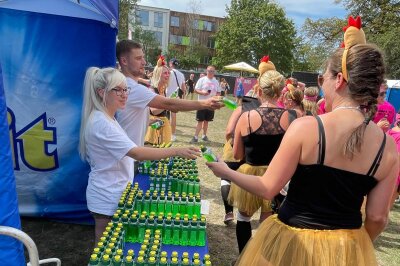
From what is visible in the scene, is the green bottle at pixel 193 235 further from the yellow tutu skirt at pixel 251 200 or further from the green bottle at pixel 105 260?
the yellow tutu skirt at pixel 251 200

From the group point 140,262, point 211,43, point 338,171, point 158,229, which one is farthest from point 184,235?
point 211,43

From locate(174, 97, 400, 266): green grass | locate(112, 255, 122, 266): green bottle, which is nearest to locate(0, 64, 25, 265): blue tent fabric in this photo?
locate(112, 255, 122, 266): green bottle

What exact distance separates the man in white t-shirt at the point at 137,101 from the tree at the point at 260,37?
37.3m

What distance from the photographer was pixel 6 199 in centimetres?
158

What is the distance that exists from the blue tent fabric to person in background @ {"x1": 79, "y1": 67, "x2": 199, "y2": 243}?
73cm

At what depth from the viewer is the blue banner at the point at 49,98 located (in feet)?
11.8

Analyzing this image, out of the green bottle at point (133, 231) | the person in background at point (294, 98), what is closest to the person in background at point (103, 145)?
the green bottle at point (133, 231)

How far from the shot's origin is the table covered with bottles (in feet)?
5.41

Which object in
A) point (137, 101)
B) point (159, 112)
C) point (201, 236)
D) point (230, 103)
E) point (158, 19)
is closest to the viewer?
point (201, 236)

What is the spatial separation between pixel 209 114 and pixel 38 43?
5.53 metres

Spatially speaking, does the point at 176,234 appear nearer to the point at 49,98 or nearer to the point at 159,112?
the point at 49,98

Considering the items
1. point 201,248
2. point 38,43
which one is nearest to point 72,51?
point 38,43

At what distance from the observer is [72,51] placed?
3645mm

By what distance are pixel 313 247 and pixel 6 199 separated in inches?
61.3
